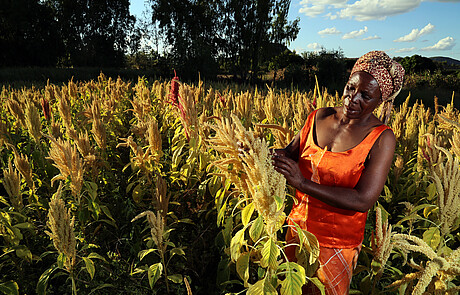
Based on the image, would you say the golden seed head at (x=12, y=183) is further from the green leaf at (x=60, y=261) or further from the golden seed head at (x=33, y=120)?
the golden seed head at (x=33, y=120)

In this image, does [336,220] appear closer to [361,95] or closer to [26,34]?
[361,95]

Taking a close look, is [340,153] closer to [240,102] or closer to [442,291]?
[442,291]

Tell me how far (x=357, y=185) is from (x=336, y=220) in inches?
8.4

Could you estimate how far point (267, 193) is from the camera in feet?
3.31

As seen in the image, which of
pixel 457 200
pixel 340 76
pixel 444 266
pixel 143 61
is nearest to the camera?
pixel 444 266

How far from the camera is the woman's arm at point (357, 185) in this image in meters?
1.27

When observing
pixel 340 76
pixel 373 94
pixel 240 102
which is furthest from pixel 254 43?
pixel 373 94

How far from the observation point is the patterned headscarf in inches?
54.3

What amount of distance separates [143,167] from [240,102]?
1.25m

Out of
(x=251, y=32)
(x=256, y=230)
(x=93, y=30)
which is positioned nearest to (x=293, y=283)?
(x=256, y=230)

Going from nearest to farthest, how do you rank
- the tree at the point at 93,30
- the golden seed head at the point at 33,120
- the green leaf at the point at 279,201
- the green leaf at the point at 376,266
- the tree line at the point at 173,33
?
the green leaf at the point at 279,201 → the green leaf at the point at 376,266 → the golden seed head at the point at 33,120 → the tree line at the point at 173,33 → the tree at the point at 93,30

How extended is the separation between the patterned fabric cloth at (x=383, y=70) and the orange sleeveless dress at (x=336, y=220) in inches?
7.5

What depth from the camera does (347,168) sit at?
1420 mm

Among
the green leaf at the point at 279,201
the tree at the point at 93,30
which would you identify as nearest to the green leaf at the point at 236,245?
the green leaf at the point at 279,201
